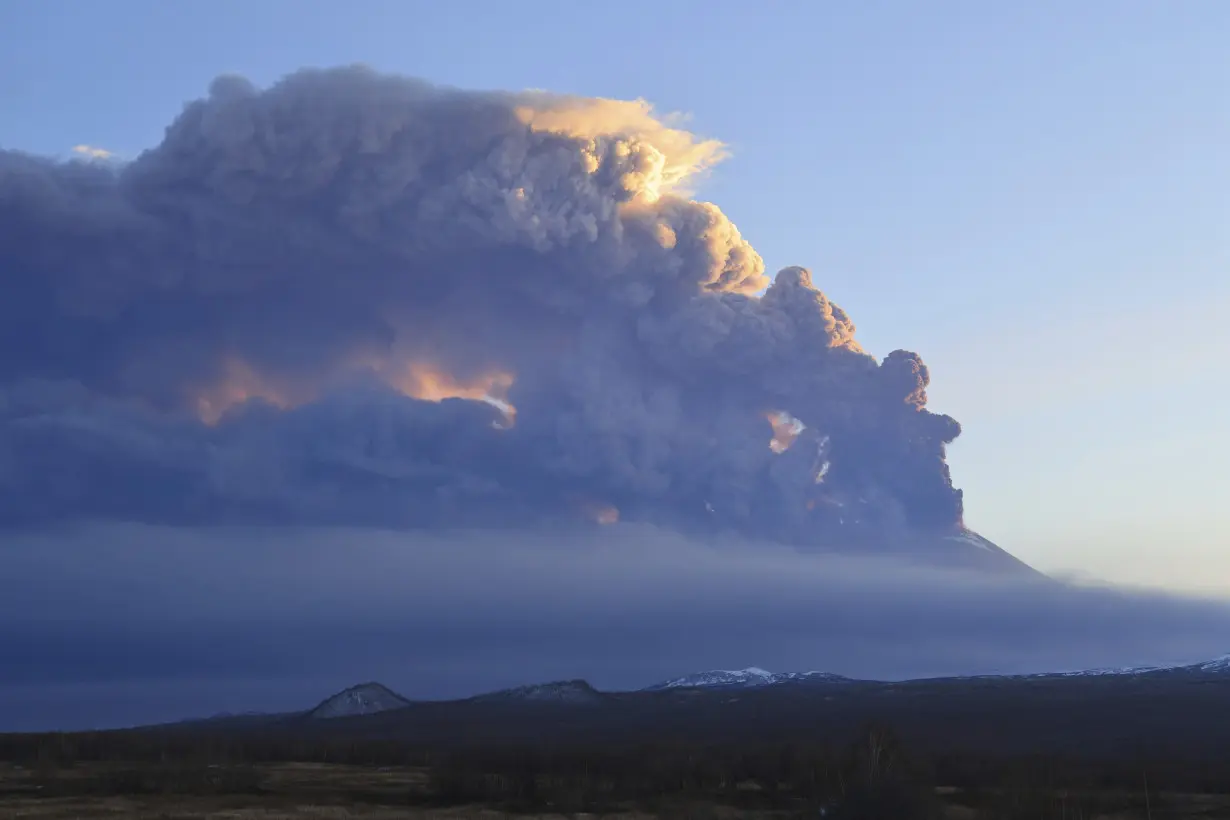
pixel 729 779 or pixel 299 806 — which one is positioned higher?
pixel 299 806

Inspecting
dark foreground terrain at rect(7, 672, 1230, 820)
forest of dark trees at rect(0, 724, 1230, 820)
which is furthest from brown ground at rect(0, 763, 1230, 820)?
forest of dark trees at rect(0, 724, 1230, 820)

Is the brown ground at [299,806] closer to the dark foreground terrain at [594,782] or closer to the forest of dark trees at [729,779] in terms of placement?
the dark foreground terrain at [594,782]

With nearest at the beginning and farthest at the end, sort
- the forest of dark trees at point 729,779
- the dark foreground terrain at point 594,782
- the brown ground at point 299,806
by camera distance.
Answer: the brown ground at point 299,806 → the dark foreground terrain at point 594,782 → the forest of dark trees at point 729,779

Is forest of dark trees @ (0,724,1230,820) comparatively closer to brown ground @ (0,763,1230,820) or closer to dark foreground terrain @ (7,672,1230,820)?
dark foreground terrain @ (7,672,1230,820)

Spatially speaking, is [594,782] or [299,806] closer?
[299,806]

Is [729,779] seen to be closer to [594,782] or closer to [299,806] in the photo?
[594,782]

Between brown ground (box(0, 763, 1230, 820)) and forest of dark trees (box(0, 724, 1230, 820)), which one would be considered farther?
forest of dark trees (box(0, 724, 1230, 820))

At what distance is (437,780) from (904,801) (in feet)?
118

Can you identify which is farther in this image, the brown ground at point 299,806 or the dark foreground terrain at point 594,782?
the dark foreground terrain at point 594,782

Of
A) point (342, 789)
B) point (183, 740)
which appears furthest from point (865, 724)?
point (183, 740)

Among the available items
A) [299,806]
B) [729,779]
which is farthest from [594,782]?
[299,806]

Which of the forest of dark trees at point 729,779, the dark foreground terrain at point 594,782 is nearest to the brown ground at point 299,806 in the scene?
the dark foreground terrain at point 594,782

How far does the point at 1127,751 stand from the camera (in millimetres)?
144875

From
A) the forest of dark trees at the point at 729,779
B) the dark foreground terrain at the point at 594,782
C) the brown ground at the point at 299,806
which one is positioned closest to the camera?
the brown ground at the point at 299,806
